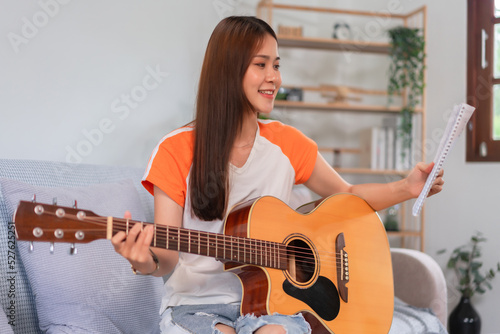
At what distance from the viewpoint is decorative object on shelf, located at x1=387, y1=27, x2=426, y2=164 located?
10.2 ft

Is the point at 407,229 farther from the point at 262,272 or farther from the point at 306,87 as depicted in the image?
the point at 262,272

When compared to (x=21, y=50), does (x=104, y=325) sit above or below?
below

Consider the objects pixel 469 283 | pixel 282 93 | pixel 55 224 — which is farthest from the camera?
pixel 282 93

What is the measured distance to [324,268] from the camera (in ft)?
4.52

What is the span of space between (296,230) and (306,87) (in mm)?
2143

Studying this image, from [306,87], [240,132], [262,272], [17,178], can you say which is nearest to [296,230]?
[262,272]

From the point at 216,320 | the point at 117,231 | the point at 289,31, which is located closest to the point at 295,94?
the point at 289,31

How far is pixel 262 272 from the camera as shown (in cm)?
125

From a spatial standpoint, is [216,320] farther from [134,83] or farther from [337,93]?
[337,93]

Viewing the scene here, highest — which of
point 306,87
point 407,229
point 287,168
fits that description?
→ point 306,87

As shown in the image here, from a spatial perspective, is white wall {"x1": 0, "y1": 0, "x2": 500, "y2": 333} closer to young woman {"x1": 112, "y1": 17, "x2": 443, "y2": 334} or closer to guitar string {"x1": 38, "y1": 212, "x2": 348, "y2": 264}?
young woman {"x1": 112, "y1": 17, "x2": 443, "y2": 334}

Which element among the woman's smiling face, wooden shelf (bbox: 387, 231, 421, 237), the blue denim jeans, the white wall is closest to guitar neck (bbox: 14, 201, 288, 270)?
the blue denim jeans

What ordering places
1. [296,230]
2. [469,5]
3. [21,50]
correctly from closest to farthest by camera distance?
[296,230]
[21,50]
[469,5]

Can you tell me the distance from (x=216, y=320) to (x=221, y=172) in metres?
0.39
